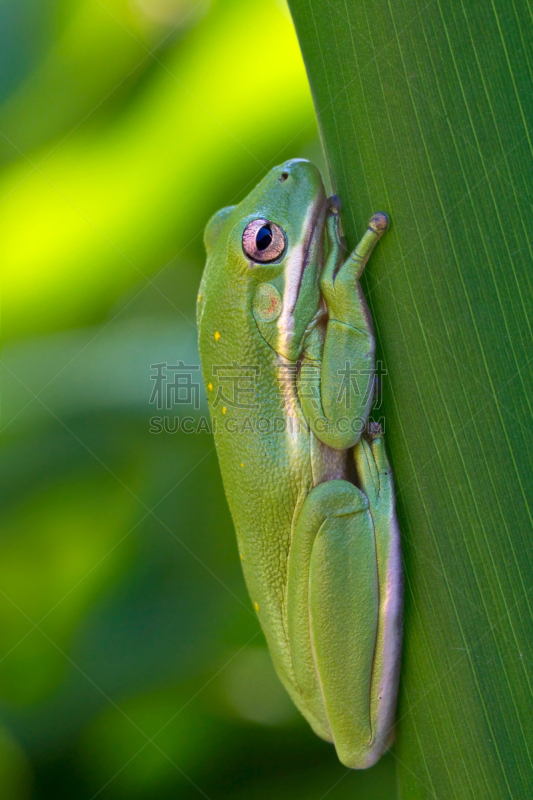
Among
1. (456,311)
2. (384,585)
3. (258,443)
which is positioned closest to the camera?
(456,311)

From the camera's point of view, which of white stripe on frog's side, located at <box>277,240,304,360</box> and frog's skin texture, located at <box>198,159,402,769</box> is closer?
frog's skin texture, located at <box>198,159,402,769</box>

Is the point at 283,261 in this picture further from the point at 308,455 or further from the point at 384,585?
the point at 384,585

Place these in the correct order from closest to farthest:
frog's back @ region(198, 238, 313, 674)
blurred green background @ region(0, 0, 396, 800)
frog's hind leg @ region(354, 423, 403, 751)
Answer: frog's hind leg @ region(354, 423, 403, 751) < frog's back @ region(198, 238, 313, 674) < blurred green background @ region(0, 0, 396, 800)

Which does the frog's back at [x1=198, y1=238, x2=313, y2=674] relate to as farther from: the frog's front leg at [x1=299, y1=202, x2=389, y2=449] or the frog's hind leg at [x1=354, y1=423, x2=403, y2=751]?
the frog's hind leg at [x1=354, y1=423, x2=403, y2=751]

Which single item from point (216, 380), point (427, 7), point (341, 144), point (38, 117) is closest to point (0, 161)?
point (38, 117)

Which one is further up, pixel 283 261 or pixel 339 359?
pixel 283 261

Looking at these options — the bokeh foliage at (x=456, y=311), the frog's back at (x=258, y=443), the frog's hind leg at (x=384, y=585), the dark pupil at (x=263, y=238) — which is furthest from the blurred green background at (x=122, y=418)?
the bokeh foliage at (x=456, y=311)

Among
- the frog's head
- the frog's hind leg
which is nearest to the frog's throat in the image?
the frog's head

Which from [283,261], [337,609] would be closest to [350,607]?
[337,609]
